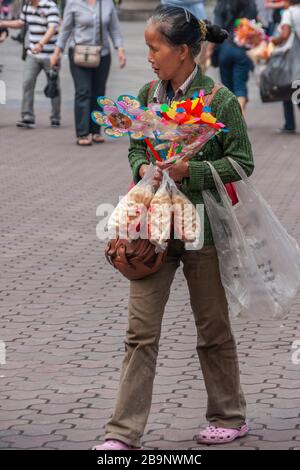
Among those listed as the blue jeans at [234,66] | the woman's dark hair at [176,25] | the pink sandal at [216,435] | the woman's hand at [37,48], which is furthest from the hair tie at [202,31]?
the woman's hand at [37,48]

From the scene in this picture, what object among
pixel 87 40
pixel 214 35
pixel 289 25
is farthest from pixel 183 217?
pixel 289 25

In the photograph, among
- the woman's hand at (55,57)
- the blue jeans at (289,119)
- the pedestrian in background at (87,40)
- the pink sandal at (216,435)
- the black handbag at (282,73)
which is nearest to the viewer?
the pink sandal at (216,435)

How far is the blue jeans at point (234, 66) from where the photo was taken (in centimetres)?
1609

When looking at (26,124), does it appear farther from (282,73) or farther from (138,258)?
(138,258)

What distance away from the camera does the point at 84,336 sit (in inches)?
286

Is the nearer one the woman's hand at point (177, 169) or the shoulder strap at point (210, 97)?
the woman's hand at point (177, 169)

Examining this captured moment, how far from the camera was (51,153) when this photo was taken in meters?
15.1

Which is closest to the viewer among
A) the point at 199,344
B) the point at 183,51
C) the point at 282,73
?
the point at 183,51

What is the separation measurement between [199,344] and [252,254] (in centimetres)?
45

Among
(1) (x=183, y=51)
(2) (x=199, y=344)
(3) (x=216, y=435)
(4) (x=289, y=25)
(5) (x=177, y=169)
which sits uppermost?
(1) (x=183, y=51)

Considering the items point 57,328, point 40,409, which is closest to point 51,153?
point 57,328

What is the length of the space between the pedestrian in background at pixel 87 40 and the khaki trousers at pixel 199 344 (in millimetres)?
10290

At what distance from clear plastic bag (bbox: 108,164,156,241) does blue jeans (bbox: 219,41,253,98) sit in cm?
1127

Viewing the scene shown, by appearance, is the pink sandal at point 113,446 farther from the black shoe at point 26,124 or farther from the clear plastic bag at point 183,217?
the black shoe at point 26,124
